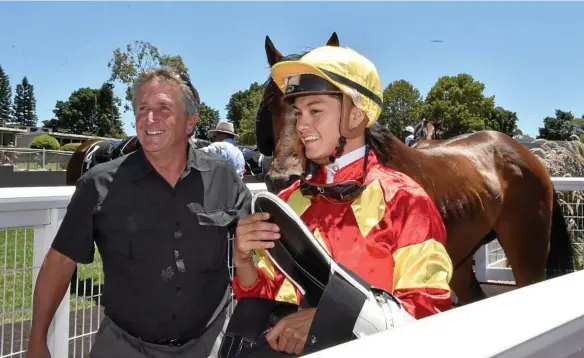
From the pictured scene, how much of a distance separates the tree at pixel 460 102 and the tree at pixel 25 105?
321ft

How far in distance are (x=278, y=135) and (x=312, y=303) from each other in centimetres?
174

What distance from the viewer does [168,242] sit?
2.19m

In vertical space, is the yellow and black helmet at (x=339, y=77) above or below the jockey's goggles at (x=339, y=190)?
above

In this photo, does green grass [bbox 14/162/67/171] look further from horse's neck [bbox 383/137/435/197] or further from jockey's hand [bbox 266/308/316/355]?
jockey's hand [bbox 266/308/316/355]

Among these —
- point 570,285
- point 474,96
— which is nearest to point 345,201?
point 570,285

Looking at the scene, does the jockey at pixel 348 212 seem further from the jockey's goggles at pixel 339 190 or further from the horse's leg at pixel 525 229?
the horse's leg at pixel 525 229

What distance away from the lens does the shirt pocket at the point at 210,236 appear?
7.37 ft

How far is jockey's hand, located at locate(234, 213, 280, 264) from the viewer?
4.75 ft

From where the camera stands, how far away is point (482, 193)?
4.09 m

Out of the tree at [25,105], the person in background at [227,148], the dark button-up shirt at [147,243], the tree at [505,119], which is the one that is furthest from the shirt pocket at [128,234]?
the tree at [25,105]

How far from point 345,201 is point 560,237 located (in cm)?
401

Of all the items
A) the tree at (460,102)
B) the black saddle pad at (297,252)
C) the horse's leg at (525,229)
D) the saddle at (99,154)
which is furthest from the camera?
the tree at (460,102)

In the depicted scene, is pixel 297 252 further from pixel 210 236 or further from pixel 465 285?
pixel 465 285

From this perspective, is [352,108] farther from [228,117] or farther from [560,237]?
[228,117]
